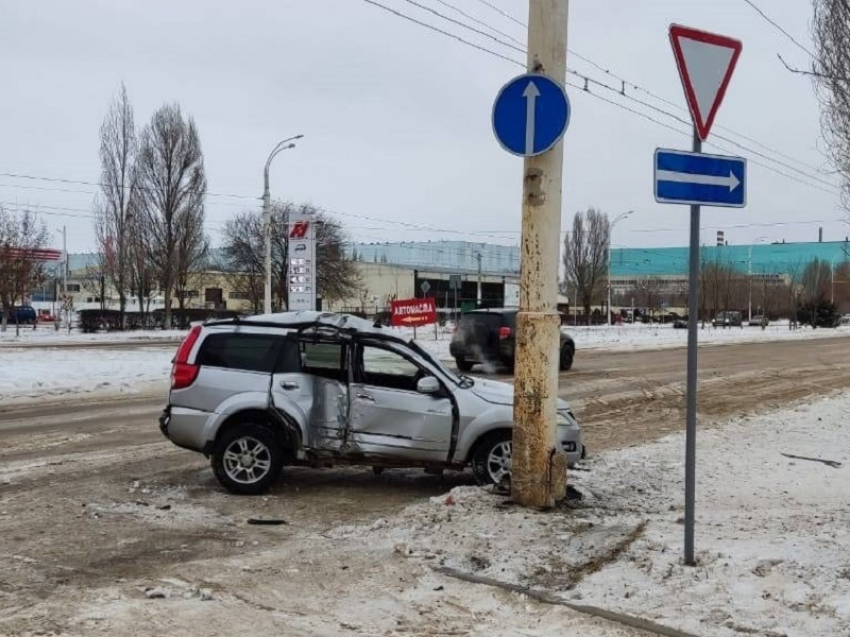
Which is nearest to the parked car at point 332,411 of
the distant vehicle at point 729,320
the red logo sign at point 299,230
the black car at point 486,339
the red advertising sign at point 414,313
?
the black car at point 486,339

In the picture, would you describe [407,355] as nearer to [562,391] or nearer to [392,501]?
[392,501]

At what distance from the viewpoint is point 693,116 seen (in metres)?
5.01

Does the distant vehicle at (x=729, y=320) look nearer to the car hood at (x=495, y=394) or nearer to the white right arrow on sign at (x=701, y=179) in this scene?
the car hood at (x=495, y=394)

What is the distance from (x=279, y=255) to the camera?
194ft

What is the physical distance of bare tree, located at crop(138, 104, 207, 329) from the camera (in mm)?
49969

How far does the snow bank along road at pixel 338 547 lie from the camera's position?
432 centimetres

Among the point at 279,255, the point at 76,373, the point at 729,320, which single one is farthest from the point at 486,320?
the point at 729,320

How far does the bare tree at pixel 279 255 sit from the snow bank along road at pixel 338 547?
48139 millimetres

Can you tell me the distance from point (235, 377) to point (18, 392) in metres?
10.4

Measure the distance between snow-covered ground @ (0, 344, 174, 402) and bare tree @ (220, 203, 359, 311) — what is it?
33.6 m

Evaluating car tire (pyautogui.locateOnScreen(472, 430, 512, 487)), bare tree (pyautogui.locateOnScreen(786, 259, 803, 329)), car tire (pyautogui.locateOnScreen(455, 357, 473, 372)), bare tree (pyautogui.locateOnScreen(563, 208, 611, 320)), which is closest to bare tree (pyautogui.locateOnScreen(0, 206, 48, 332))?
car tire (pyautogui.locateOnScreen(455, 357, 473, 372))

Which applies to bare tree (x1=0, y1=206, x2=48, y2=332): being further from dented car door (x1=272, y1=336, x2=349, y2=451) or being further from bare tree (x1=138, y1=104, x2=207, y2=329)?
dented car door (x1=272, y1=336, x2=349, y2=451)

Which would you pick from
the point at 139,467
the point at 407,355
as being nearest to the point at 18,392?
the point at 139,467

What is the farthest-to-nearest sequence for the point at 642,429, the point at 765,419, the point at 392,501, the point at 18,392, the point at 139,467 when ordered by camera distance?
1. the point at 18,392
2. the point at 765,419
3. the point at 642,429
4. the point at 139,467
5. the point at 392,501
